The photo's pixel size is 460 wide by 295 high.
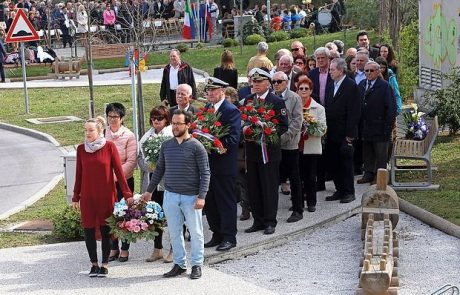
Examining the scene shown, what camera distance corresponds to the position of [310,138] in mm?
14172

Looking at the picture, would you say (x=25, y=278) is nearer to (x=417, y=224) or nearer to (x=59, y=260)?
(x=59, y=260)

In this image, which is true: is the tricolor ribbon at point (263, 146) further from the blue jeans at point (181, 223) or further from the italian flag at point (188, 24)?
the italian flag at point (188, 24)

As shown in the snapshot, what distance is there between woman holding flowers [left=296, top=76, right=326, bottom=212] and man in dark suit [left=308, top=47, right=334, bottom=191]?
81 centimetres

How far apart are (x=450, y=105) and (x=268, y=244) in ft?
27.9

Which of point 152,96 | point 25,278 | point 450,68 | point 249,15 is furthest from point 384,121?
point 249,15

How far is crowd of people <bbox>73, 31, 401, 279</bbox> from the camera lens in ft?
38.0

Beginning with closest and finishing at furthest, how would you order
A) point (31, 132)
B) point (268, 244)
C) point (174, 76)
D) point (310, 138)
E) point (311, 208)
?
point (268, 244) < point (310, 138) < point (311, 208) < point (174, 76) < point (31, 132)

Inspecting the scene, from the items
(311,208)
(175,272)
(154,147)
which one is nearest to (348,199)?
(311,208)

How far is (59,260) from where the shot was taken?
12.6 meters

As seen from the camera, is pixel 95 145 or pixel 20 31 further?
pixel 20 31

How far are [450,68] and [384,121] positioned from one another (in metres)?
8.93

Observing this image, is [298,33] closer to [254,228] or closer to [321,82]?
[321,82]

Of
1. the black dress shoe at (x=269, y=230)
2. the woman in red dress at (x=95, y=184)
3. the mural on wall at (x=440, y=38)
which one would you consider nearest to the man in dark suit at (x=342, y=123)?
the black dress shoe at (x=269, y=230)

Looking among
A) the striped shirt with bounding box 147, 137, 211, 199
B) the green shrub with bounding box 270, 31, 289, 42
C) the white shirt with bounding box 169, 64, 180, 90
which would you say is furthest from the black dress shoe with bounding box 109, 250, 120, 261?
the green shrub with bounding box 270, 31, 289, 42
